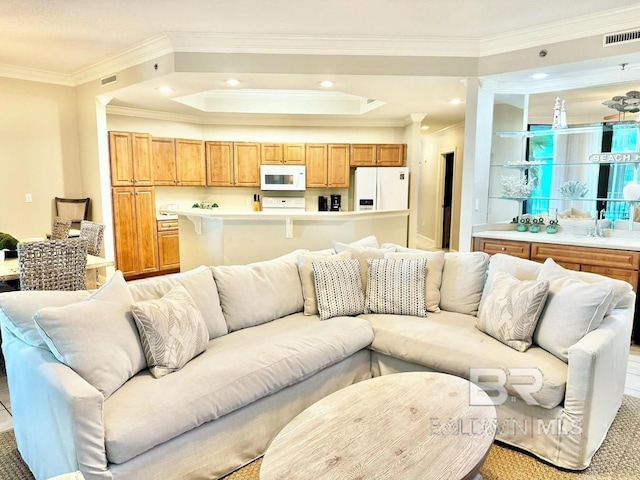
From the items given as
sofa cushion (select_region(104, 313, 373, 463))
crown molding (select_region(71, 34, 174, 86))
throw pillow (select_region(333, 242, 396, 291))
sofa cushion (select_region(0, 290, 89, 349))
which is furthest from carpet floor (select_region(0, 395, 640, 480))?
crown molding (select_region(71, 34, 174, 86))

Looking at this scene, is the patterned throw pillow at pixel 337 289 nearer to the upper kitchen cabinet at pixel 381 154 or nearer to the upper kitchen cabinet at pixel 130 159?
the upper kitchen cabinet at pixel 130 159

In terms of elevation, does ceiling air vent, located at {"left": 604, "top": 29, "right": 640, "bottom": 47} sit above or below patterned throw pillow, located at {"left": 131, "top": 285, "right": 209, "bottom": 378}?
above

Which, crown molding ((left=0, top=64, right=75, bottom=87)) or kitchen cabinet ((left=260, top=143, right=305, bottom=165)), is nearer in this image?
crown molding ((left=0, top=64, right=75, bottom=87))

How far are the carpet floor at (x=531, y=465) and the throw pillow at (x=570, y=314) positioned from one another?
0.53 meters

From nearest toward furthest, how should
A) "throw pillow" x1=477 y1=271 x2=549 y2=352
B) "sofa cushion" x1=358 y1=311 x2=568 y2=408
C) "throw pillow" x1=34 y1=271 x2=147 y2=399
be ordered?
1. "throw pillow" x1=34 y1=271 x2=147 y2=399
2. "sofa cushion" x1=358 y1=311 x2=568 y2=408
3. "throw pillow" x1=477 y1=271 x2=549 y2=352

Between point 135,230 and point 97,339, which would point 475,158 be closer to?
point 97,339

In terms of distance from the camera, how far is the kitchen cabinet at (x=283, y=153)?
727cm

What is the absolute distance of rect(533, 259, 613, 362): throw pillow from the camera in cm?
220

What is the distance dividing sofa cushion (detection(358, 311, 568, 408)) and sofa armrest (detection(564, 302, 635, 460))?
78mm

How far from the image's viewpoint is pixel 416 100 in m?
5.52

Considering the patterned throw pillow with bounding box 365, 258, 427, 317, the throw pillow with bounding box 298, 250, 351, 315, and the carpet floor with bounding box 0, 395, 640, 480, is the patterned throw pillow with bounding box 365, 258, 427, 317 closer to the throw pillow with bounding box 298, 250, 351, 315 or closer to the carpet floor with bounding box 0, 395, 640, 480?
the throw pillow with bounding box 298, 250, 351, 315

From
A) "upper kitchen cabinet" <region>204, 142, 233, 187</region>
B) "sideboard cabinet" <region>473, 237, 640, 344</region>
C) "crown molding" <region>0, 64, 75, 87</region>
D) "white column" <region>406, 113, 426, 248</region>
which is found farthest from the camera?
"upper kitchen cabinet" <region>204, 142, 233, 187</region>

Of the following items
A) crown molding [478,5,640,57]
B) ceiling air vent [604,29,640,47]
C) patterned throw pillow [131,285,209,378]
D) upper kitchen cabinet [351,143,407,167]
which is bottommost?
patterned throw pillow [131,285,209,378]

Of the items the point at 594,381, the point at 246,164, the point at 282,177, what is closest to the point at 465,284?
the point at 594,381
